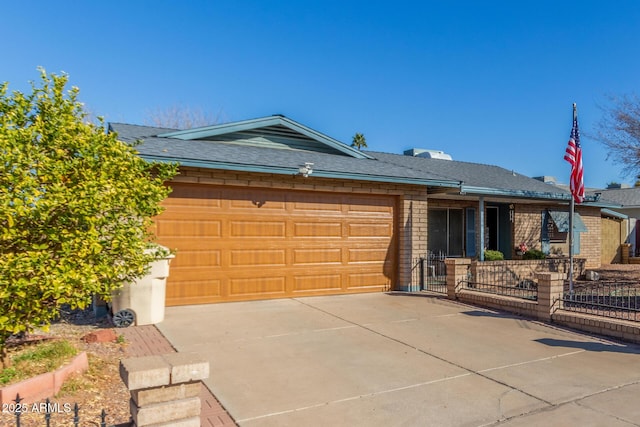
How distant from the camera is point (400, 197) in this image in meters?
11.3

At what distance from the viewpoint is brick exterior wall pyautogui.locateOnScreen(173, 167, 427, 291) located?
32.0 feet

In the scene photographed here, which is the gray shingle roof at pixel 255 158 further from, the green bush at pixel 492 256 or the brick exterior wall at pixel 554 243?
the brick exterior wall at pixel 554 243

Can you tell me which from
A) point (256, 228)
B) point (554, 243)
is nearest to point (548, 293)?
point (256, 228)

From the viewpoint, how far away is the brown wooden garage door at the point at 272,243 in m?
8.94

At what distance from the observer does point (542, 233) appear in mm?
16484

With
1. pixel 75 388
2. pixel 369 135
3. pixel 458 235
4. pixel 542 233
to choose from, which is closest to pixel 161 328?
pixel 75 388

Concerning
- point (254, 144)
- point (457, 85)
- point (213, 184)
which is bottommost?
point (213, 184)

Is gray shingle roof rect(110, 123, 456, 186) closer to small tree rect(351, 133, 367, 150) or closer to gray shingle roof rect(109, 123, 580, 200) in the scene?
gray shingle roof rect(109, 123, 580, 200)

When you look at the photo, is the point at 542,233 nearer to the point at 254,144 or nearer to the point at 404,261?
the point at 404,261

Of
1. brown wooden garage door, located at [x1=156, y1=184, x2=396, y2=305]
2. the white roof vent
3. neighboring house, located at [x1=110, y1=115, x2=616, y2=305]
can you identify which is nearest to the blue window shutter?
the white roof vent

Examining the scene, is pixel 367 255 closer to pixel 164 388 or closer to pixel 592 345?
pixel 592 345

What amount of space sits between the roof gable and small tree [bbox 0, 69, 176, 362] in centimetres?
526

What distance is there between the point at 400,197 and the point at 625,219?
16.8 metres

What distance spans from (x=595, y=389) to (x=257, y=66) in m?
22.7
